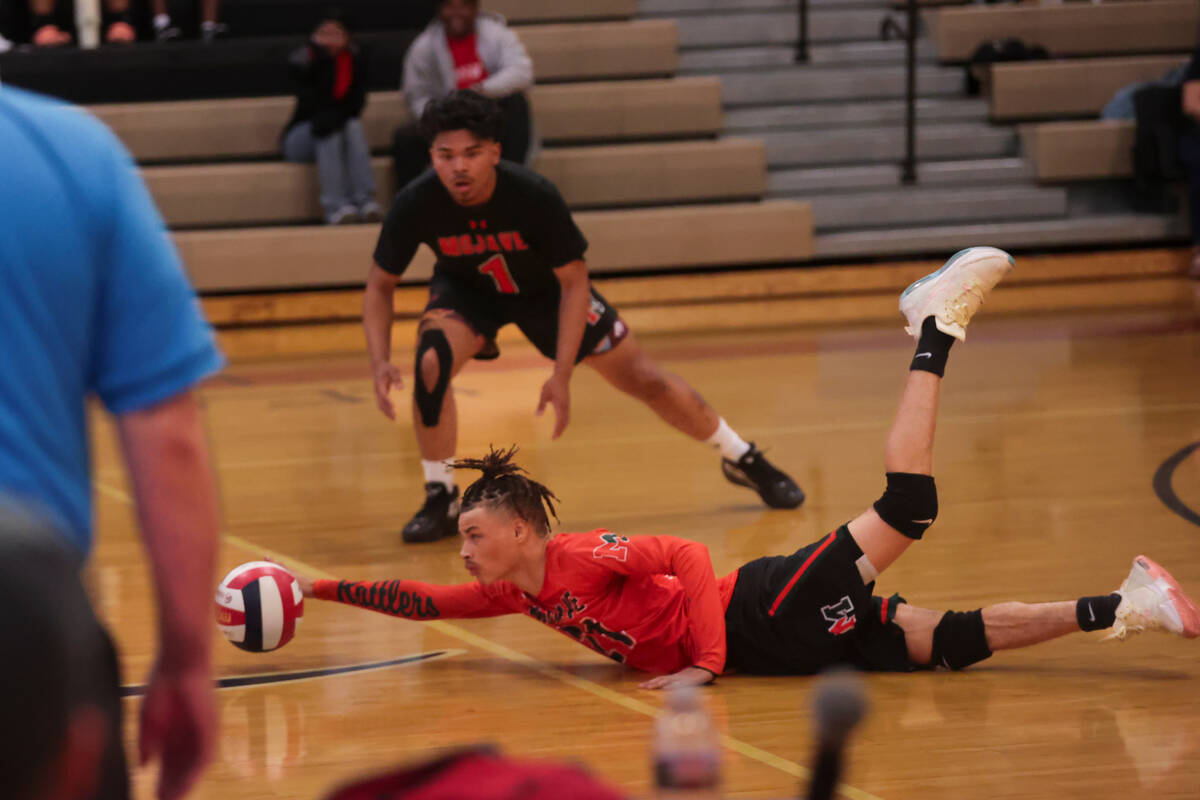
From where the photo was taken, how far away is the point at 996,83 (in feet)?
32.3

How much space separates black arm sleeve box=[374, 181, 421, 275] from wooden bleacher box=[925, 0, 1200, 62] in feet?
Answer: 22.5

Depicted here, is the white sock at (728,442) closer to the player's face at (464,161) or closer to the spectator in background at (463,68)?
the player's face at (464,161)

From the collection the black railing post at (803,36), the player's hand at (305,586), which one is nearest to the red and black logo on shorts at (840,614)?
the player's hand at (305,586)

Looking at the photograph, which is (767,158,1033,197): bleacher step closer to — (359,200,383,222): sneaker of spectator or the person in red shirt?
(359,200,383,222): sneaker of spectator

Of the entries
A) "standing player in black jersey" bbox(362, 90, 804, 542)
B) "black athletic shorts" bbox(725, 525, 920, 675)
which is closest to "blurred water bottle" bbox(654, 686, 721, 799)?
"black athletic shorts" bbox(725, 525, 920, 675)

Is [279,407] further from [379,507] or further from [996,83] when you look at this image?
[996,83]

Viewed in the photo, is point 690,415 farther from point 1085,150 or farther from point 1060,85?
point 1060,85

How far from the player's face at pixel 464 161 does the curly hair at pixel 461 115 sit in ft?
0.07

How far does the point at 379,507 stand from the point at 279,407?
6.78 feet

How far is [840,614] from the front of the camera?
311 centimetres

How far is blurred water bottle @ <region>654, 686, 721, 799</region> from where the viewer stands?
1.16 m

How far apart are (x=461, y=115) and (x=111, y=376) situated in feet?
9.74

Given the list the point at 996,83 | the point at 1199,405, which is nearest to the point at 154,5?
the point at 996,83

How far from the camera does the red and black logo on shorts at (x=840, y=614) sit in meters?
3.10
